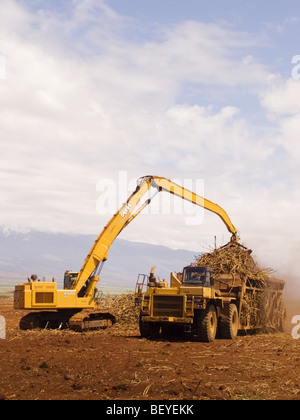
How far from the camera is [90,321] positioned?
25734 millimetres

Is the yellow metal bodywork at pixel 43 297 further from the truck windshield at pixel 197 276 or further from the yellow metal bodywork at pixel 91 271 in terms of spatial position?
the truck windshield at pixel 197 276

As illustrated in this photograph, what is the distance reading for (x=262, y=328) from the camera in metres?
28.2

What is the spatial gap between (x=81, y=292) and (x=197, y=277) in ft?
18.2

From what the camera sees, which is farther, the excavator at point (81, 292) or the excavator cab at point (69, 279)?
the excavator cab at point (69, 279)

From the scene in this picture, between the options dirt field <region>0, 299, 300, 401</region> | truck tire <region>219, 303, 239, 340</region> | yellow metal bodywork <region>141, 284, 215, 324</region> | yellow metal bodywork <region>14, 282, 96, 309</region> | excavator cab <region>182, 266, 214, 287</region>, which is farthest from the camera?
yellow metal bodywork <region>14, 282, 96, 309</region>

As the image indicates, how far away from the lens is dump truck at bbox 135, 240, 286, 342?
21906mm

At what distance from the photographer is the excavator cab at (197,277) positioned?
2341cm

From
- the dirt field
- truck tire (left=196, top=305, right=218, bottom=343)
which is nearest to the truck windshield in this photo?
truck tire (left=196, top=305, right=218, bottom=343)

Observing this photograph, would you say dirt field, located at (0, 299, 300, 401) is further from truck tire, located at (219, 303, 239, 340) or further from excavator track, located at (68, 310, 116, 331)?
excavator track, located at (68, 310, 116, 331)

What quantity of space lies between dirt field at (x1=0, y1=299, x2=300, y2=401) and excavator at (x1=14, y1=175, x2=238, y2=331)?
9.13ft

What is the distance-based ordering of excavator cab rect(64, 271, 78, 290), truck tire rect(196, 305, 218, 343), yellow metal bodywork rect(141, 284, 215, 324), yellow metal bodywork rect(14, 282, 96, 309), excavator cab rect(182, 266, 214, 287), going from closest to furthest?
yellow metal bodywork rect(141, 284, 215, 324)
truck tire rect(196, 305, 218, 343)
excavator cab rect(182, 266, 214, 287)
yellow metal bodywork rect(14, 282, 96, 309)
excavator cab rect(64, 271, 78, 290)

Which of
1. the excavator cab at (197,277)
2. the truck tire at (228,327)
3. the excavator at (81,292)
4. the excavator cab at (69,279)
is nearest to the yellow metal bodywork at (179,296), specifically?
the excavator cab at (197,277)
